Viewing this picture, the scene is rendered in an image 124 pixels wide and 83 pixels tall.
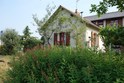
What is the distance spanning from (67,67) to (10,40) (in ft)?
92.6

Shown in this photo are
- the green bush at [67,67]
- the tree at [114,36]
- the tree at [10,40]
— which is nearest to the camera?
the green bush at [67,67]

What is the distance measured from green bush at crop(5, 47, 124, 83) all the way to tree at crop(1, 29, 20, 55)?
2636cm

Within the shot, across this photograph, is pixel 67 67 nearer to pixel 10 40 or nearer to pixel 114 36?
pixel 114 36

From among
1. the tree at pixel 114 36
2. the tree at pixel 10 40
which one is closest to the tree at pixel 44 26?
the tree at pixel 10 40

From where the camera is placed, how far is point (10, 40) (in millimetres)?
32406

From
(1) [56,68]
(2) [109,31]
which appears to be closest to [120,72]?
(1) [56,68]

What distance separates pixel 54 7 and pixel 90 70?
35.5 m

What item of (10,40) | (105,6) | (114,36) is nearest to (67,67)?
(105,6)

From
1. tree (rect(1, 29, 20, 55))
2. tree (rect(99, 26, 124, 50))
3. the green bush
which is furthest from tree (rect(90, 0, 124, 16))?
tree (rect(1, 29, 20, 55))

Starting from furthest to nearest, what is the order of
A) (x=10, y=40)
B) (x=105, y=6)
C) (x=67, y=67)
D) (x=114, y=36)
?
(x=10, y=40) → (x=114, y=36) → (x=105, y=6) → (x=67, y=67)

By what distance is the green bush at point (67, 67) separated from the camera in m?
4.54

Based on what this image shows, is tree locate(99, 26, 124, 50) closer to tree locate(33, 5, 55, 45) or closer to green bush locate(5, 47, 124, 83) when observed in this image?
green bush locate(5, 47, 124, 83)

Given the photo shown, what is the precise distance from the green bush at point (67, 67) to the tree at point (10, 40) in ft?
86.5

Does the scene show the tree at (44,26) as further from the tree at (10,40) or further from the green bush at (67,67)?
the green bush at (67,67)
